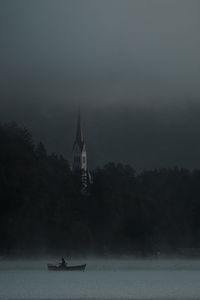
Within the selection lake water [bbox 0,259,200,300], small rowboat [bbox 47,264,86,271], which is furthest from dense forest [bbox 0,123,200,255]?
small rowboat [bbox 47,264,86,271]

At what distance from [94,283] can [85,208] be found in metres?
53.8

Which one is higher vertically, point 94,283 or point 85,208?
point 85,208

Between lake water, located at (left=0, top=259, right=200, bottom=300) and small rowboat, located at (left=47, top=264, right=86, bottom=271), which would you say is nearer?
lake water, located at (left=0, top=259, right=200, bottom=300)

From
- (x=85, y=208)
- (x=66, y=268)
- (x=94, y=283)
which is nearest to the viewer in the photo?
(x=94, y=283)

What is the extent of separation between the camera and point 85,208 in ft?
438

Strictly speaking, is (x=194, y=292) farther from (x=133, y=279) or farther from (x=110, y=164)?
(x=110, y=164)

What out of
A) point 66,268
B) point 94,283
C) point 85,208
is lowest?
point 94,283

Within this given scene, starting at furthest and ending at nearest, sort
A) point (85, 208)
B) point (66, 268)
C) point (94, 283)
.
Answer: point (85, 208), point (66, 268), point (94, 283)

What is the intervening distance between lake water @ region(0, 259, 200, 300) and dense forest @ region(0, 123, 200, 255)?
6392 mm

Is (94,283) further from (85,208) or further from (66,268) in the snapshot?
(85,208)

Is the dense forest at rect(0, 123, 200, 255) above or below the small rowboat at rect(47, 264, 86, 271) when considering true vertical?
above

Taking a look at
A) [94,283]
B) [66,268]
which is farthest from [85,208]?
[94,283]

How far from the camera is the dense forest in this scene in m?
118

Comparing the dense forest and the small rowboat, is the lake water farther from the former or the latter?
the dense forest
